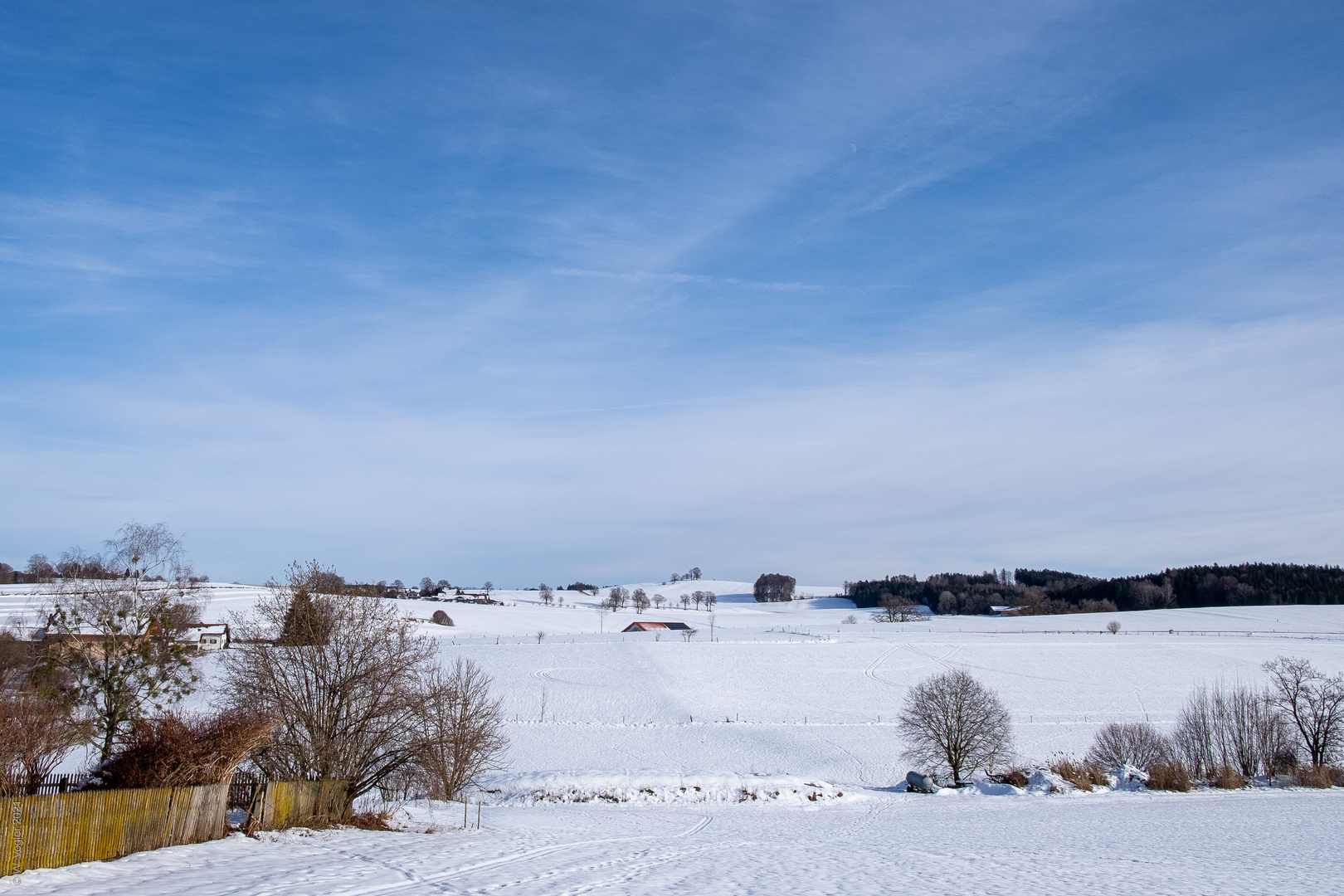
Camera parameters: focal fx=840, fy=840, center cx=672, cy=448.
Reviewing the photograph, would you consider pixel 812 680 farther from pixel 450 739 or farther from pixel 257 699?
pixel 257 699

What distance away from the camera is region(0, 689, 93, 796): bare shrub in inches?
539

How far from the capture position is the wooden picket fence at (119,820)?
42.2ft

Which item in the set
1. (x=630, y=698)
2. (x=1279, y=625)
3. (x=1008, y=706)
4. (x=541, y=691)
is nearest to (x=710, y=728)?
(x=630, y=698)

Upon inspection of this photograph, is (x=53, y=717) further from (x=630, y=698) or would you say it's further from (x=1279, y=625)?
(x=1279, y=625)

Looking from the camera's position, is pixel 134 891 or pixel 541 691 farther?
pixel 541 691

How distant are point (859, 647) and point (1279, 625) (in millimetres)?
59909

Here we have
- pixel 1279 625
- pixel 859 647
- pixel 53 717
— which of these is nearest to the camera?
pixel 53 717

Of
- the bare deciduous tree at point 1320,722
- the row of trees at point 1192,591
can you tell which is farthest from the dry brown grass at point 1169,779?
the row of trees at point 1192,591

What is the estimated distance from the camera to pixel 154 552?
36719mm

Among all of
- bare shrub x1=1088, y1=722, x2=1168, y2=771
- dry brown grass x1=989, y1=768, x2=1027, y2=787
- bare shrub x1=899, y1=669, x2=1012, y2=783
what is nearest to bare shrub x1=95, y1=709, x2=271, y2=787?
dry brown grass x1=989, y1=768, x2=1027, y2=787

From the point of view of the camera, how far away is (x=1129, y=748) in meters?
42.7

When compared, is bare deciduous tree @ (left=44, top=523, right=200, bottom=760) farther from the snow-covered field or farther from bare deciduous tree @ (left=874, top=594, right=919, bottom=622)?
bare deciduous tree @ (left=874, top=594, right=919, bottom=622)

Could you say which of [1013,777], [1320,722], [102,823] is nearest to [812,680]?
[1320,722]

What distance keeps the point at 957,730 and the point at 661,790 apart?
19217mm
